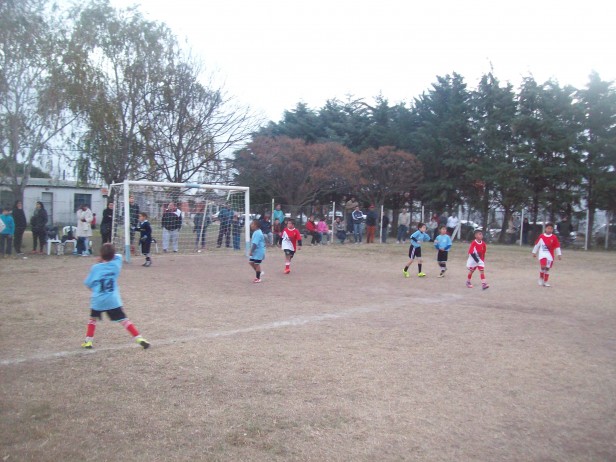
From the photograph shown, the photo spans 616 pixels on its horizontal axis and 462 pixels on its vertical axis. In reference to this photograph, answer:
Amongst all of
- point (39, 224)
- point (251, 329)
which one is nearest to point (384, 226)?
point (39, 224)

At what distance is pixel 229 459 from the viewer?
13.6ft

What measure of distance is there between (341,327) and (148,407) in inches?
161

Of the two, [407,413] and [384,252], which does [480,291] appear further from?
[384,252]

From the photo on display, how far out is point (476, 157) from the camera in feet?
107

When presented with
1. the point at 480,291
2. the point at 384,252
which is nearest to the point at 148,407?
the point at 480,291

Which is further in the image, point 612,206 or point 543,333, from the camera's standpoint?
point 612,206

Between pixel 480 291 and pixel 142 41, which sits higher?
pixel 142 41

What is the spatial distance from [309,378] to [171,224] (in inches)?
599

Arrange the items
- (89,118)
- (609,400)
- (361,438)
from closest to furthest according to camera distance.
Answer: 1. (361,438)
2. (609,400)
3. (89,118)

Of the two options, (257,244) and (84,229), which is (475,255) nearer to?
(257,244)

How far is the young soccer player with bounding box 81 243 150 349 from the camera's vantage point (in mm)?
7131

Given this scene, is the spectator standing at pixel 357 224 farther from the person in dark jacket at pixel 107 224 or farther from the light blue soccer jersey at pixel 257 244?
the light blue soccer jersey at pixel 257 244

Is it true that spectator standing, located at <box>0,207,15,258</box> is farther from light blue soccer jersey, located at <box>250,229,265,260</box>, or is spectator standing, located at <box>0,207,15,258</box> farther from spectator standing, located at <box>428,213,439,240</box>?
spectator standing, located at <box>428,213,439,240</box>

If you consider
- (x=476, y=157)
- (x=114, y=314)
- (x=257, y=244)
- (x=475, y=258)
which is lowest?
(x=114, y=314)
